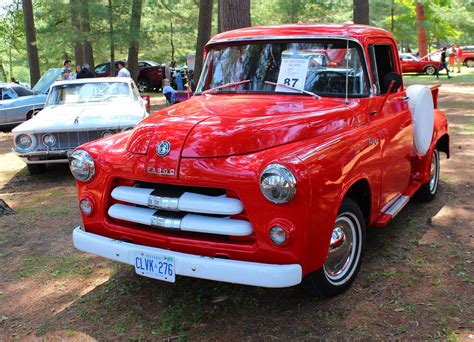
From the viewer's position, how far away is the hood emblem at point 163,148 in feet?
11.0

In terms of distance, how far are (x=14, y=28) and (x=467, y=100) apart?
32231 mm

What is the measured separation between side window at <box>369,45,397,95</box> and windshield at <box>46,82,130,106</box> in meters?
5.39

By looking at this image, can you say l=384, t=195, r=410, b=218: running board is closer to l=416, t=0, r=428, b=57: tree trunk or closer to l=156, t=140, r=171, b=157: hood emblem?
l=156, t=140, r=171, b=157: hood emblem

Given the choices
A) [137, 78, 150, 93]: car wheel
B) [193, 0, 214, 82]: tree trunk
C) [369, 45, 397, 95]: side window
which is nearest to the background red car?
[137, 78, 150, 93]: car wheel

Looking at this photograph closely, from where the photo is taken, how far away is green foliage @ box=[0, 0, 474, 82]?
19609 mm

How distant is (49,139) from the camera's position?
743cm

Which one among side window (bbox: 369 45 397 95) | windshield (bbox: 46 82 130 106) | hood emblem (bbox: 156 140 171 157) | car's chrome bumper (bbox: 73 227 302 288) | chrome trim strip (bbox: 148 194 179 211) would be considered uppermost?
side window (bbox: 369 45 397 95)

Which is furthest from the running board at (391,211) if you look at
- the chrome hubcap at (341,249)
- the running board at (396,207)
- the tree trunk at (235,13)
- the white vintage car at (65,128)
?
the tree trunk at (235,13)

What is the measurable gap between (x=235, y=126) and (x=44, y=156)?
5012 mm

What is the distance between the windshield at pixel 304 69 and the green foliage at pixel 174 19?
52.8ft

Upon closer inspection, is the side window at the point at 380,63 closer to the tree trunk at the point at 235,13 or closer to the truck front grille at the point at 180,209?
the truck front grille at the point at 180,209

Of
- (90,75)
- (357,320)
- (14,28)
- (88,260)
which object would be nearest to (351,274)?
(357,320)

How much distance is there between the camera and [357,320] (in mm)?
3350

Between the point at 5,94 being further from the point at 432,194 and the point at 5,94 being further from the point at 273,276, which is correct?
the point at 273,276
